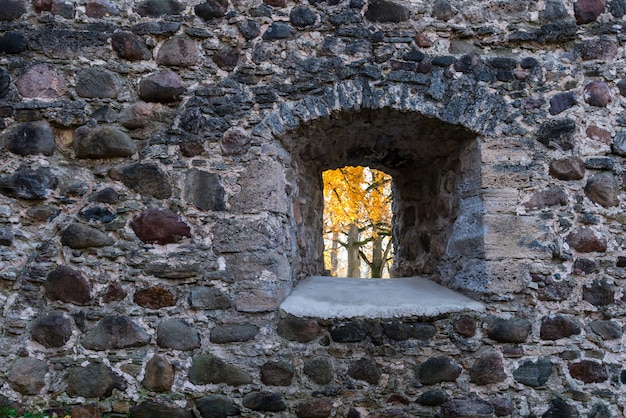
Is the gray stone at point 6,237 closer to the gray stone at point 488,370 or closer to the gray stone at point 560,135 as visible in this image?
the gray stone at point 488,370

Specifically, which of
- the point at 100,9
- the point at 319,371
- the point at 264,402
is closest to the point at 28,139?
the point at 100,9

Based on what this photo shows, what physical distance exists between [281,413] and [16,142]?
1.98 meters

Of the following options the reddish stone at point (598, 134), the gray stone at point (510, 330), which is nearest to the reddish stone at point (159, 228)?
the gray stone at point (510, 330)

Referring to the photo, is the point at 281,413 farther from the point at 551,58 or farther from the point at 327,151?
the point at 551,58

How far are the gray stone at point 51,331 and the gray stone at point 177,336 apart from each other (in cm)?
47

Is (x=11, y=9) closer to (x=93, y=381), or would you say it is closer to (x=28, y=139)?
(x=28, y=139)

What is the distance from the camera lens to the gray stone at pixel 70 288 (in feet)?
8.12

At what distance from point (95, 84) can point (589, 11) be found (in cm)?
276

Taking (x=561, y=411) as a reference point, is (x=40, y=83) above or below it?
above

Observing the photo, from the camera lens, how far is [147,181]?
2.55 metres

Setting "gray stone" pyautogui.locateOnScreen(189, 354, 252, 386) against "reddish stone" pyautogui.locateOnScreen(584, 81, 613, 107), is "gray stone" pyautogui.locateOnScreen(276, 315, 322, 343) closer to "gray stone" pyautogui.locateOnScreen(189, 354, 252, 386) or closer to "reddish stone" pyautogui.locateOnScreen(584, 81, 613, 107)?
"gray stone" pyautogui.locateOnScreen(189, 354, 252, 386)

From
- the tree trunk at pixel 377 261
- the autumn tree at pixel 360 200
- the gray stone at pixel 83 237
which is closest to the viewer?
the gray stone at pixel 83 237

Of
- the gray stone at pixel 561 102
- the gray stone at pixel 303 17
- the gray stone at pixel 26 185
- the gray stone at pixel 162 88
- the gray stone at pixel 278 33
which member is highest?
the gray stone at pixel 303 17

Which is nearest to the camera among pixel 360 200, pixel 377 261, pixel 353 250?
pixel 360 200
